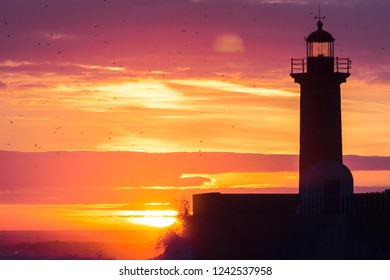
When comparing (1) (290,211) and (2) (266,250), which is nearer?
(2) (266,250)

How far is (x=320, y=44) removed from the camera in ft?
142

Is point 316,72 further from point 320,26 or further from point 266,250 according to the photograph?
point 266,250

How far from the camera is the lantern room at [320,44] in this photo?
43.2 meters

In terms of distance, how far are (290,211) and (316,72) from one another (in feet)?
19.9

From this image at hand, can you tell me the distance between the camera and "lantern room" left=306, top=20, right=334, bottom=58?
43.2m

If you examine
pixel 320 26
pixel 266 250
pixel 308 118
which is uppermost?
pixel 320 26

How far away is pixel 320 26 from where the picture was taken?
43719mm
